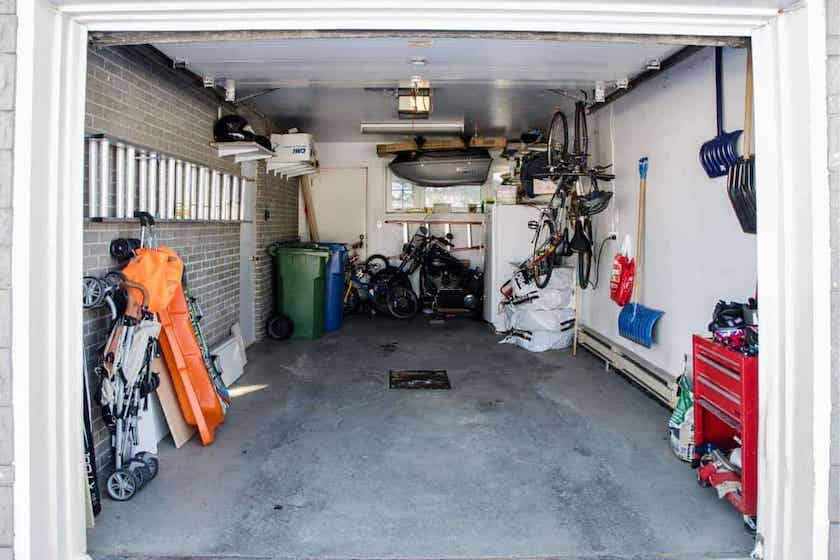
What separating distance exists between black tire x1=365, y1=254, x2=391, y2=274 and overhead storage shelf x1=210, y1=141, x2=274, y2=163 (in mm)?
3681

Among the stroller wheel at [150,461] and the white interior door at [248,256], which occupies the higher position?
the white interior door at [248,256]

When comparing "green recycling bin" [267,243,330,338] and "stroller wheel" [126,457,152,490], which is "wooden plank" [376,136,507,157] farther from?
"stroller wheel" [126,457,152,490]

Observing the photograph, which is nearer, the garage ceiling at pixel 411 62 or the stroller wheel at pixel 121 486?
the stroller wheel at pixel 121 486

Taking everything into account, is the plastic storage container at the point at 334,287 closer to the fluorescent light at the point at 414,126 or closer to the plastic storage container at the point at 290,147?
the plastic storage container at the point at 290,147

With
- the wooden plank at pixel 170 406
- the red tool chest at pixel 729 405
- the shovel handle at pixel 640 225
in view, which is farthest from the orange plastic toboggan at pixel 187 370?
the shovel handle at pixel 640 225

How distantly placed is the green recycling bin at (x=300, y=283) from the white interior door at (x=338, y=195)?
2.35 metres

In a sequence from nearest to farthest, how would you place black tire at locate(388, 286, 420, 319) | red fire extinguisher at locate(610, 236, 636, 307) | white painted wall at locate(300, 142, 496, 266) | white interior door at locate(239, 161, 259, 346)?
red fire extinguisher at locate(610, 236, 636, 307)
white interior door at locate(239, 161, 259, 346)
black tire at locate(388, 286, 420, 319)
white painted wall at locate(300, 142, 496, 266)

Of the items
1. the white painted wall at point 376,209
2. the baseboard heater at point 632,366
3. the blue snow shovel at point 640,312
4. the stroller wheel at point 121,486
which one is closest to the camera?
the stroller wheel at point 121,486

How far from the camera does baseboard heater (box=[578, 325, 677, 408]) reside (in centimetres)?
442

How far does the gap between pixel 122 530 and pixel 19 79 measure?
188 centimetres

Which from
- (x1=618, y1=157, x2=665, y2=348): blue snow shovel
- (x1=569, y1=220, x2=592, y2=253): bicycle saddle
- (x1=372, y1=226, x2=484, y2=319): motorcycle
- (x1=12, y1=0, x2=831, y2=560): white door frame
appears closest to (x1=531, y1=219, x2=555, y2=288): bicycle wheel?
(x1=569, y1=220, x2=592, y2=253): bicycle saddle

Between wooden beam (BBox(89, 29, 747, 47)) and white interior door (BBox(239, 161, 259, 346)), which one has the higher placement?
wooden beam (BBox(89, 29, 747, 47))

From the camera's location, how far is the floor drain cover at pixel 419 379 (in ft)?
16.9

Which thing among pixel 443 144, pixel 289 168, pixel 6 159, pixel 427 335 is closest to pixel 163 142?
pixel 6 159
